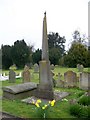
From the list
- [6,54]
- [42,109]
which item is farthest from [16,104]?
[6,54]

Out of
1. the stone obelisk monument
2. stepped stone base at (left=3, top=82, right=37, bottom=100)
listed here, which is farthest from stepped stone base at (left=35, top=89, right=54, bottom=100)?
stepped stone base at (left=3, top=82, right=37, bottom=100)

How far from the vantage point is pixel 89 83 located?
1394 centimetres

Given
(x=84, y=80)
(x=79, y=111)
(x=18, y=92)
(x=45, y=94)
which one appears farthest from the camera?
(x=84, y=80)

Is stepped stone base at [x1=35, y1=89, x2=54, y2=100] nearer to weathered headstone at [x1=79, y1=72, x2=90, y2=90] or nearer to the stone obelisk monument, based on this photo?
the stone obelisk monument

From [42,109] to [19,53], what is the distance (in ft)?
118

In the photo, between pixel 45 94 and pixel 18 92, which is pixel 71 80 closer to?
pixel 45 94

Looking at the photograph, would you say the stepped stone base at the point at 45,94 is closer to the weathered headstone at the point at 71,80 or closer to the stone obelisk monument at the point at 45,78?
the stone obelisk monument at the point at 45,78

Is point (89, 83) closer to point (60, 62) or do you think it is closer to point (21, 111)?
point (21, 111)

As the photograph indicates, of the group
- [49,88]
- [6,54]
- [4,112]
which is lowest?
[4,112]

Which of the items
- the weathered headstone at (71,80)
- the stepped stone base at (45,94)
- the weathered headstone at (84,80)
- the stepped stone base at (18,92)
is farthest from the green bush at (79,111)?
the weathered headstone at (71,80)

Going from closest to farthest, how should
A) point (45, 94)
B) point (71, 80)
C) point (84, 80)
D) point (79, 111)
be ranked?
point (79, 111) → point (45, 94) → point (84, 80) → point (71, 80)

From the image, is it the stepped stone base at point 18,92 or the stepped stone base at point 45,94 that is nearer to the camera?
the stepped stone base at point 45,94

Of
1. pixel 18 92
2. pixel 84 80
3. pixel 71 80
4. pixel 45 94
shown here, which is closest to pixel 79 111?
pixel 45 94

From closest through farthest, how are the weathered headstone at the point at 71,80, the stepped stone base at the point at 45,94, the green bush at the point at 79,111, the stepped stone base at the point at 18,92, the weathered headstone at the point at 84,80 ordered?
the green bush at the point at 79,111
the stepped stone base at the point at 45,94
the stepped stone base at the point at 18,92
the weathered headstone at the point at 84,80
the weathered headstone at the point at 71,80
